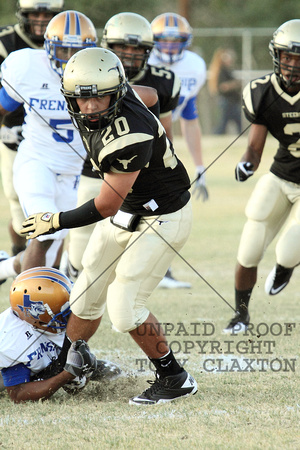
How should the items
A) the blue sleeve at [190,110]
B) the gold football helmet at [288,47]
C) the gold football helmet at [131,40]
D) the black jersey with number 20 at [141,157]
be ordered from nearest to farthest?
the black jersey with number 20 at [141,157] → the gold football helmet at [288,47] → the gold football helmet at [131,40] → the blue sleeve at [190,110]

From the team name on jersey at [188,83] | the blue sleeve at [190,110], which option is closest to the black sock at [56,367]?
the blue sleeve at [190,110]

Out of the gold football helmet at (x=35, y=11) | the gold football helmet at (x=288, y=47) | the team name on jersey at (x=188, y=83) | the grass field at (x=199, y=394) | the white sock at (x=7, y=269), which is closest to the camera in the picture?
the grass field at (x=199, y=394)

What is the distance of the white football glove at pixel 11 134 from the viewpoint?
18.3ft

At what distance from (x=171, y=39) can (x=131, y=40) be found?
2.29 metres

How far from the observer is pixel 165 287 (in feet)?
19.9

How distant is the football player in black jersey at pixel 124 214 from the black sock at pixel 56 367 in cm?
3

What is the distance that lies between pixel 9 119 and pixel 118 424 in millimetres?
3221

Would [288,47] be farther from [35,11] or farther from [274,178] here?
[35,11]

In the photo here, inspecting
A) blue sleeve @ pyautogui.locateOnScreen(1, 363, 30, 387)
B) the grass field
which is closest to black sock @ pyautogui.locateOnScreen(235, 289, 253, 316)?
the grass field

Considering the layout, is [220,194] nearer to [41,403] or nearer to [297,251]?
[297,251]

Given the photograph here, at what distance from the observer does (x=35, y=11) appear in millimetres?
5551

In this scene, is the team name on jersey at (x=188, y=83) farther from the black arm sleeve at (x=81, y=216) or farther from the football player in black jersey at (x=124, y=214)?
the black arm sleeve at (x=81, y=216)

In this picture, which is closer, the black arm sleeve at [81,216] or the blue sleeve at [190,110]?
the black arm sleeve at [81,216]

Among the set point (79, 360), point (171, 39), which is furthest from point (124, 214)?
point (171, 39)
